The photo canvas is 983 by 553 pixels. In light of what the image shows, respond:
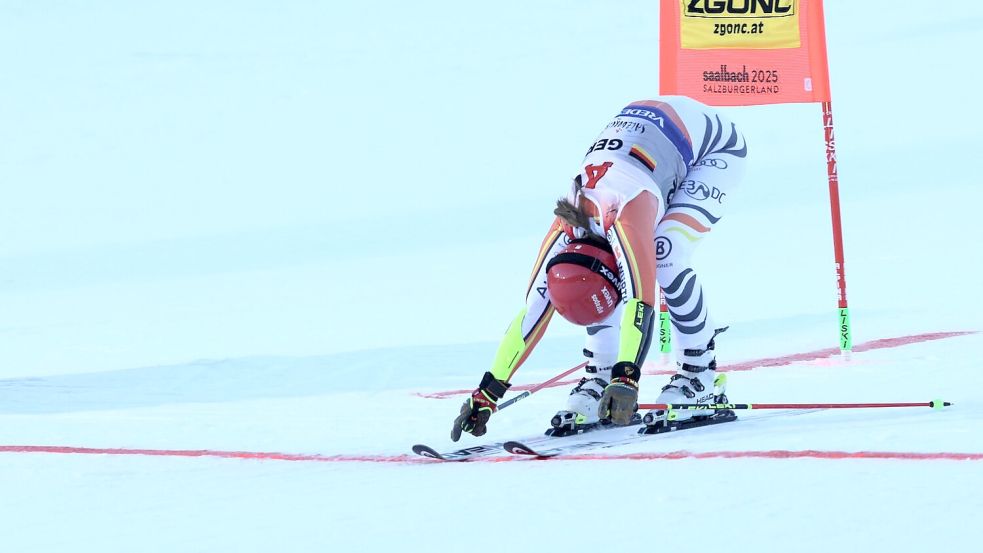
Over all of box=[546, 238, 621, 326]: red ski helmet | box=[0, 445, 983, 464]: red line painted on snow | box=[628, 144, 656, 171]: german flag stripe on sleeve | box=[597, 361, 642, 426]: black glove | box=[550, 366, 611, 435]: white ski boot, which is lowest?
box=[0, 445, 983, 464]: red line painted on snow

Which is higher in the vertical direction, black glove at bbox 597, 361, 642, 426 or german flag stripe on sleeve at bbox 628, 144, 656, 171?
german flag stripe on sleeve at bbox 628, 144, 656, 171

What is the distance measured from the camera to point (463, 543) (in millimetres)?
3590

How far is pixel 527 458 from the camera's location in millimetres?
4859

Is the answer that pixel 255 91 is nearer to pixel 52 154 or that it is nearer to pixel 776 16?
pixel 52 154

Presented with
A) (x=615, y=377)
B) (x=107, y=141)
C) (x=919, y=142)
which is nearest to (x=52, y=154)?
(x=107, y=141)

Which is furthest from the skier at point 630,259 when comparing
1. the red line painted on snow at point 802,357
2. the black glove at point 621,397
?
the red line painted on snow at point 802,357

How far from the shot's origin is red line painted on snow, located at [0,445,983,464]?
4.28 metres

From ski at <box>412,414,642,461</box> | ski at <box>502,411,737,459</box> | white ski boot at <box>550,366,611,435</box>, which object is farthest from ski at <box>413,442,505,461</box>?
white ski boot at <box>550,366,611,435</box>

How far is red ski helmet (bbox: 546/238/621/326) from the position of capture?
5.01m

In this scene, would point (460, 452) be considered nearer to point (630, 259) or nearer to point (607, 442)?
point (607, 442)

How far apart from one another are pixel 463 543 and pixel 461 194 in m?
14.6

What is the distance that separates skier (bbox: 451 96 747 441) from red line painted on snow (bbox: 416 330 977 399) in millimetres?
Result: 1636

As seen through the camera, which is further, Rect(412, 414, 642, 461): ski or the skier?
Rect(412, 414, 642, 461): ski

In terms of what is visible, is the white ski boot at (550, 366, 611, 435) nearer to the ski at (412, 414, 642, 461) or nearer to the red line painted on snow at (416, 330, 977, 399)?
the ski at (412, 414, 642, 461)
